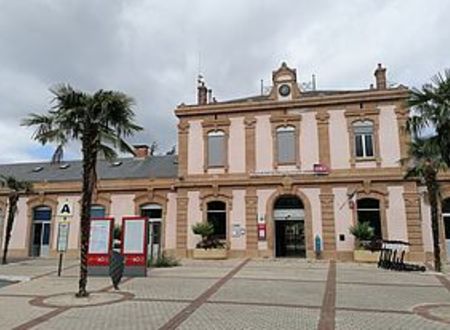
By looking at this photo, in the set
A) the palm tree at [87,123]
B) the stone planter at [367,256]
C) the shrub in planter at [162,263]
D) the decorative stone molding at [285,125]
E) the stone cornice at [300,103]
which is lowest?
the shrub in planter at [162,263]

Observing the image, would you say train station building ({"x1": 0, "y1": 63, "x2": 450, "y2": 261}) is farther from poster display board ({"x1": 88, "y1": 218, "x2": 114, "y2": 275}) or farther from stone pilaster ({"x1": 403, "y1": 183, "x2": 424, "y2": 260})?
poster display board ({"x1": 88, "y1": 218, "x2": 114, "y2": 275})

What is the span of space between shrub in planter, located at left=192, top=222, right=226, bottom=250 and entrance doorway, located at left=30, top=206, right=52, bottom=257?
30.6 ft

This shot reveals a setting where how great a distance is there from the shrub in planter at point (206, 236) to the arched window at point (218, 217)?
0.55 metres

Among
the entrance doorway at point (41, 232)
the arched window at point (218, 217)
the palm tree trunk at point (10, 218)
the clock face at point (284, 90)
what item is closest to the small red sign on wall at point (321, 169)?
the clock face at point (284, 90)

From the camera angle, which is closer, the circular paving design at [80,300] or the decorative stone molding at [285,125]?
the circular paving design at [80,300]

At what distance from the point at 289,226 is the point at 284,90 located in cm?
700

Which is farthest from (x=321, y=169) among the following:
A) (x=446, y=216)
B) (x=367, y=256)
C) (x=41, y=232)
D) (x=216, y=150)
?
(x=41, y=232)

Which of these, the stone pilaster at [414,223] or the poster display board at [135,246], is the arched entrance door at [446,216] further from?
the poster display board at [135,246]

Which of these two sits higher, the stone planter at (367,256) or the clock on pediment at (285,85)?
the clock on pediment at (285,85)

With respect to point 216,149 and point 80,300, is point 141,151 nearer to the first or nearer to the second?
point 216,149

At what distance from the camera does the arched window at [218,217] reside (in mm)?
21828

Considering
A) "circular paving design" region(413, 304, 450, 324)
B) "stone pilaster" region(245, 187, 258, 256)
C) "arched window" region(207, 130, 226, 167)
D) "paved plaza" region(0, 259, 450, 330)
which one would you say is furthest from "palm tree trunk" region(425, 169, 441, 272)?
"arched window" region(207, 130, 226, 167)

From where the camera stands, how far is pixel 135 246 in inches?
613

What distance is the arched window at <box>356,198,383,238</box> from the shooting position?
20547 millimetres
